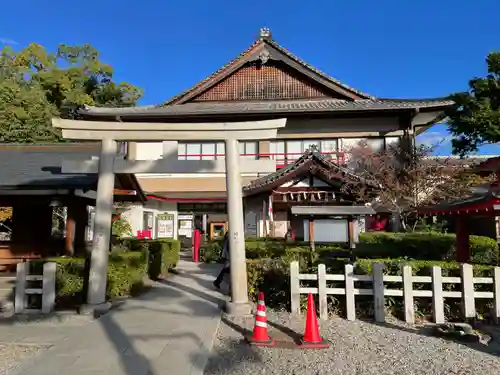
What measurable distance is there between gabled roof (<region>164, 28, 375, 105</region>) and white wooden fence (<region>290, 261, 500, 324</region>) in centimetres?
1601

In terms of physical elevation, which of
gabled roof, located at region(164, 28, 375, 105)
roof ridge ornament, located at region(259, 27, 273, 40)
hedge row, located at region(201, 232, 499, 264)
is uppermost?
roof ridge ornament, located at region(259, 27, 273, 40)

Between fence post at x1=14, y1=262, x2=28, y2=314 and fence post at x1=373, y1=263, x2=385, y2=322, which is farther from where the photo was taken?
fence post at x1=14, y1=262, x2=28, y2=314

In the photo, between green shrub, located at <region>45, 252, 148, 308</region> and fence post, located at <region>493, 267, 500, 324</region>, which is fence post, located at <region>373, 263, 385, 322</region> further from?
green shrub, located at <region>45, 252, 148, 308</region>

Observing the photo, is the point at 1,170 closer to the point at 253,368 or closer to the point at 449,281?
the point at 253,368

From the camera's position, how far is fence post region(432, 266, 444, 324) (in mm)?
6816

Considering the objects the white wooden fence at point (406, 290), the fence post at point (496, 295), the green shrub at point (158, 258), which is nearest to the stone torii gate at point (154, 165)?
the white wooden fence at point (406, 290)

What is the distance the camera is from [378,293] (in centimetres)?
694

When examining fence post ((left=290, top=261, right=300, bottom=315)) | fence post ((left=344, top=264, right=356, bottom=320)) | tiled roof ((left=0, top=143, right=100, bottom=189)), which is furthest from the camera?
tiled roof ((left=0, top=143, right=100, bottom=189))

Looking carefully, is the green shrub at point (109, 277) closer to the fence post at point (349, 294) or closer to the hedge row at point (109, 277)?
the hedge row at point (109, 277)

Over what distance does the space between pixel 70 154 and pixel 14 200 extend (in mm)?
3215

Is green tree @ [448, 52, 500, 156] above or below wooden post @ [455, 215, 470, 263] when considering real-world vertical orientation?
above

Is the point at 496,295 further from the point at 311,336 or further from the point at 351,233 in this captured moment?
the point at 311,336

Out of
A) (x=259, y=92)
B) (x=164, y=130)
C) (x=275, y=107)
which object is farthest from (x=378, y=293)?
(x=259, y=92)

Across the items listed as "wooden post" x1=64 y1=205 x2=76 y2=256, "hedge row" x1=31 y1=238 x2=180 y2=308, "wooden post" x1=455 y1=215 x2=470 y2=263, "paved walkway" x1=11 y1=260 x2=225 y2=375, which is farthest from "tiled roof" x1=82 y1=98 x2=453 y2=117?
"paved walkway" x1=11 y1=260 x2=225 y2=375
